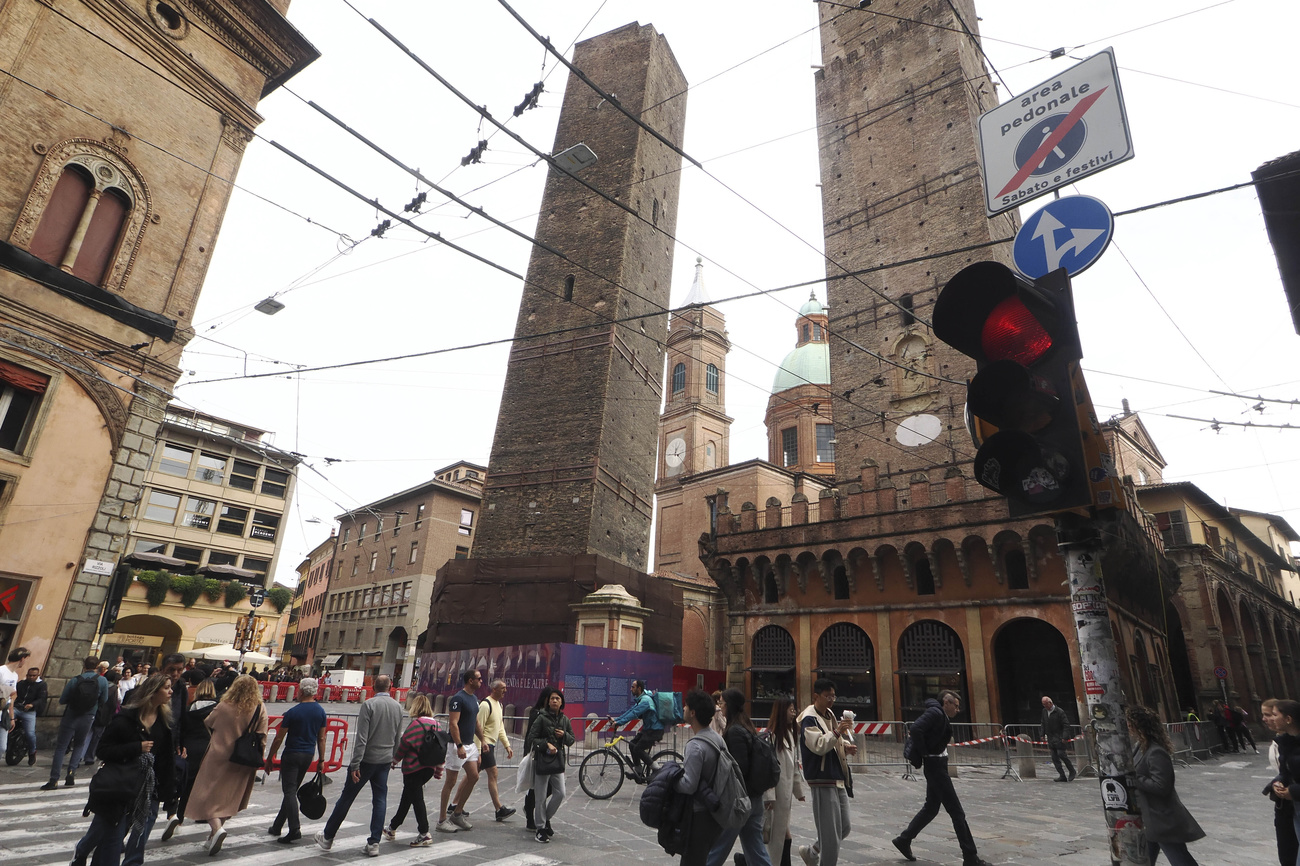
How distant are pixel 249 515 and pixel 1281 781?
43.9 m

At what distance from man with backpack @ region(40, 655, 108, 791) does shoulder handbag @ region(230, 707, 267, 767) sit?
4481 mm

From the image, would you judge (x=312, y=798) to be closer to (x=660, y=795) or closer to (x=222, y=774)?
(x=222, y=774)

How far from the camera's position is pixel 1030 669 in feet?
68.6

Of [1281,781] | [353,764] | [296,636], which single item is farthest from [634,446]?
[296,636]

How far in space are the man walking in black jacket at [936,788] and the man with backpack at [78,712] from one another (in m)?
9.53

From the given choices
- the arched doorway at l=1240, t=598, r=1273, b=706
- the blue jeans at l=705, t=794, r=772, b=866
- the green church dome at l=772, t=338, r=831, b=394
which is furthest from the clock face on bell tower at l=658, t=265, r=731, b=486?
the blue jeans at l=705, t=794, r=772, b=866

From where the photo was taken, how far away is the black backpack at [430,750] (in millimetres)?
6469

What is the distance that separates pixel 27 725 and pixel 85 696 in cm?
181

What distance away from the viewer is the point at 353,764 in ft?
20.4

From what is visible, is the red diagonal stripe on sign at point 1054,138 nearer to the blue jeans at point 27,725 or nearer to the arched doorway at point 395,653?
the blue jeans at point 27,725

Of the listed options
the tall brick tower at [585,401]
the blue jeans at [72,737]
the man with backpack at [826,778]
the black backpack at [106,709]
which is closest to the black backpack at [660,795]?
the man with backpack at [826,778]

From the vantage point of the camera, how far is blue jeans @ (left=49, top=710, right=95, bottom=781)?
8445 mm

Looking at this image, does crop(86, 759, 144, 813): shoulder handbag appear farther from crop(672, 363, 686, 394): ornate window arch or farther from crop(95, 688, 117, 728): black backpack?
crop(672, 363, 686, 394): ornate window arch

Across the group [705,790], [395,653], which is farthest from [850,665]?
[395,653]
